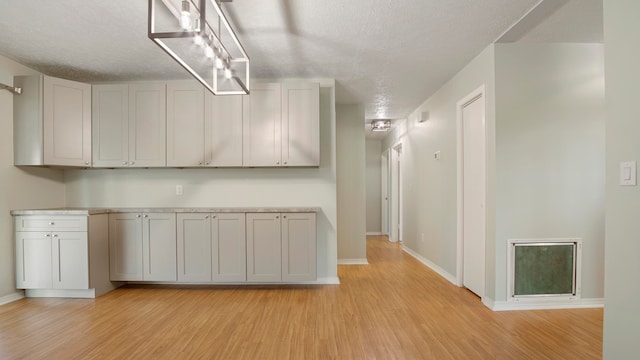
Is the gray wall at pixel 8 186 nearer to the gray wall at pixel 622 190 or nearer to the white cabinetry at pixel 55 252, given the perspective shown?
the white cabinetry at pixel 55 252

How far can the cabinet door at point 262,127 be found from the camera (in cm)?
333

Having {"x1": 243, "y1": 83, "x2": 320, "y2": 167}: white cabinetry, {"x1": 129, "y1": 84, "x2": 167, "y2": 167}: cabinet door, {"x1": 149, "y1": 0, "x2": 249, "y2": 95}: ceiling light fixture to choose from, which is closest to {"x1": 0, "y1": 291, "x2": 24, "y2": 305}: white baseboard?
{"x1": 129, "y1": 84, "x2": 167, "y2": 167}: cabinet door

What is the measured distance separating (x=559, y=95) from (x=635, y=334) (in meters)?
2.10

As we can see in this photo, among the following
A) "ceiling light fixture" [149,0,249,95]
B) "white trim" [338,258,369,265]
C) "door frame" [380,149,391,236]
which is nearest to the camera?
"ceiling light fixture" [149,0,249,95]

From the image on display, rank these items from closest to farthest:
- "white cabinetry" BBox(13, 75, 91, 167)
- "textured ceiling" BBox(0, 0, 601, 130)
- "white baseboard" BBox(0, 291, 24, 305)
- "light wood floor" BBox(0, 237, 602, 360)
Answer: "light wood floor" BBox(0, 237, 602, 360)
"textured ceiling" BBox(0, 0, 601, 130)
"white baseboard" BBox(0, 291, 24, 305)
"white cabinetry" BBox(13, 75, 91, 167)

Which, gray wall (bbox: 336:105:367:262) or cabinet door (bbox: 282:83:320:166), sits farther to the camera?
gray wall (bbox: 336:105:367:262)

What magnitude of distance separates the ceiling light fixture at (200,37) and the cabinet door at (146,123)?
0.62 meters

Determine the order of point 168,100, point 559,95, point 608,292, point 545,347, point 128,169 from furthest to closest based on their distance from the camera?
1. point 128,169
2. point 168,100
3. point 559,95
4. point 545,347
5. point 608,292

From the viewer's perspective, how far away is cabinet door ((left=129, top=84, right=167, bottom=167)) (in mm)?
3336

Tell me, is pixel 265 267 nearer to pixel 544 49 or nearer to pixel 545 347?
pixel 545 347

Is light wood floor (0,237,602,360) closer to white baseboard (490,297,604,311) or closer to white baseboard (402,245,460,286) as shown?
white baseboard (490,297,604,311)

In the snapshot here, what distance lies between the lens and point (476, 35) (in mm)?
2576

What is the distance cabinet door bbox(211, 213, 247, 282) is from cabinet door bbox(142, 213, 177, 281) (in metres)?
0.45

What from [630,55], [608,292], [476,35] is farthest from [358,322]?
[476,35]
